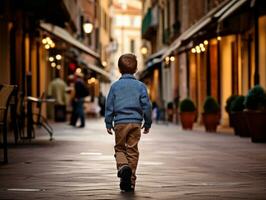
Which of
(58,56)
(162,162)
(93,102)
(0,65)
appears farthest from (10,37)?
(93,102)

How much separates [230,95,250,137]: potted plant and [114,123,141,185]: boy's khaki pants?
1106 centimetres

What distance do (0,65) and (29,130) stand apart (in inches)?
237

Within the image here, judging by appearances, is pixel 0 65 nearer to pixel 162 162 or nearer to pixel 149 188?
pixel 162 162

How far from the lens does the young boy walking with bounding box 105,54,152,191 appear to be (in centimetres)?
878

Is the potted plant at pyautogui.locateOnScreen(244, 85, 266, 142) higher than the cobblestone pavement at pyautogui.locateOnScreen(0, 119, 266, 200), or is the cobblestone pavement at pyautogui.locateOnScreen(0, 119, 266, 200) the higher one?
the potted plant at pyautogui.locateOnScreen(244, 85, 266, 142)

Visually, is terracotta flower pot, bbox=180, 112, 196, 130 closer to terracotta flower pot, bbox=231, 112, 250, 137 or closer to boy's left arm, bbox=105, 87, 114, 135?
terracotta flower pot, bbox=231, 112, 250, 137

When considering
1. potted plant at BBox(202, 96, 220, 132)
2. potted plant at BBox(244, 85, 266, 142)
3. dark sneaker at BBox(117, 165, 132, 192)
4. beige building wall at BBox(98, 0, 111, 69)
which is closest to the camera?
dark sneaker at BBox(117, 165, 132, 192)

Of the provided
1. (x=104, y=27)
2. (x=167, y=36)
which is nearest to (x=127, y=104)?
(x=167, y=36)

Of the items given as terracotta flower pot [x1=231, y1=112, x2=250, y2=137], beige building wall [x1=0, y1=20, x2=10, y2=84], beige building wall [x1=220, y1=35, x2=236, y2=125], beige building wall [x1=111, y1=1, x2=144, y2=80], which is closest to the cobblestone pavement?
terracotta flower pot [x1=231, y1=112, x2=250, y2=137]

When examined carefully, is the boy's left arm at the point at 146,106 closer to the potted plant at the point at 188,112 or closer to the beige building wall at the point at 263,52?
the beige building wall at the point at 263,52

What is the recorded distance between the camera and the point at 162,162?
1204 centimetres

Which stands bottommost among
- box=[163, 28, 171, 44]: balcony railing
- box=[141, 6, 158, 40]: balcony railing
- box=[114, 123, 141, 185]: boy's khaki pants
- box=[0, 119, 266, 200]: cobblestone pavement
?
box=[0, 119, 266, 200]: cobblestone pavement

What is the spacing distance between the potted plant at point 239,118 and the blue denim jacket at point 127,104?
11.0 m

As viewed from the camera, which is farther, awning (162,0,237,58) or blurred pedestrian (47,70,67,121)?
blurred pedestrian (47,70,67,121)
